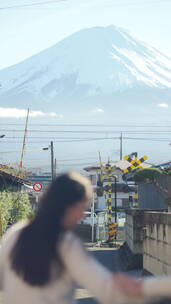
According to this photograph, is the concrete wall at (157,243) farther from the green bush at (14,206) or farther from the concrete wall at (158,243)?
the green bush at (14,206)

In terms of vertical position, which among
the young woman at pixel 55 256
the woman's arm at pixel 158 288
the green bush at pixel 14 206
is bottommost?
the woman's arm at pixel 158 288

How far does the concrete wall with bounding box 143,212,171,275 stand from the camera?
14.8 m

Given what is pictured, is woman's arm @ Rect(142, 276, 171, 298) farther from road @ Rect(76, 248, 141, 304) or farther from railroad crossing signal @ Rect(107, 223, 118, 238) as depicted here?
railroad crossing signal @ Rect(107, 223, 118, 238)

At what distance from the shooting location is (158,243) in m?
16.3

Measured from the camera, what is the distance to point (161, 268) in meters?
15.6

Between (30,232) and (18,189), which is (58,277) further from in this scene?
(18,189)

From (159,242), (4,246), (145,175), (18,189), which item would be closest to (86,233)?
(18,189)

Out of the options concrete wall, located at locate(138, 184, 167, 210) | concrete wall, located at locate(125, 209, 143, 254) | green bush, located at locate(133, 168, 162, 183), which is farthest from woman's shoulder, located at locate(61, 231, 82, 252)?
concrete wall, located at locate(138, 184, 167, 210)

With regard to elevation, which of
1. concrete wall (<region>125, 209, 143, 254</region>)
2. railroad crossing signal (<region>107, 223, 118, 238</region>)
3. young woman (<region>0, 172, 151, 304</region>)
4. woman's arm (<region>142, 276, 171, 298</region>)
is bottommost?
woman's arm (<region>142, 276, 171, 298</region>)

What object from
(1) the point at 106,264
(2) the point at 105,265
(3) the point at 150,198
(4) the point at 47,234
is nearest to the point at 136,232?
(2) the point at 105,265

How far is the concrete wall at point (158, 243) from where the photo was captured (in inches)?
582

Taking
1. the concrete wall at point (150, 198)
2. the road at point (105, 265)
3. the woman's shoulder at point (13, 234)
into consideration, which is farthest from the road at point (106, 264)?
the woman's shoulder at point (13, 234)

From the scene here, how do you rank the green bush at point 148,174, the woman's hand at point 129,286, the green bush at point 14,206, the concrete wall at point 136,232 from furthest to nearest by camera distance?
the green bush at point 14,206 < the green bush at point 148,174 < the concrete wall at point 136,232 < the woman's hand at point 129,286

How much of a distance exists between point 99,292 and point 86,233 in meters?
47.2
